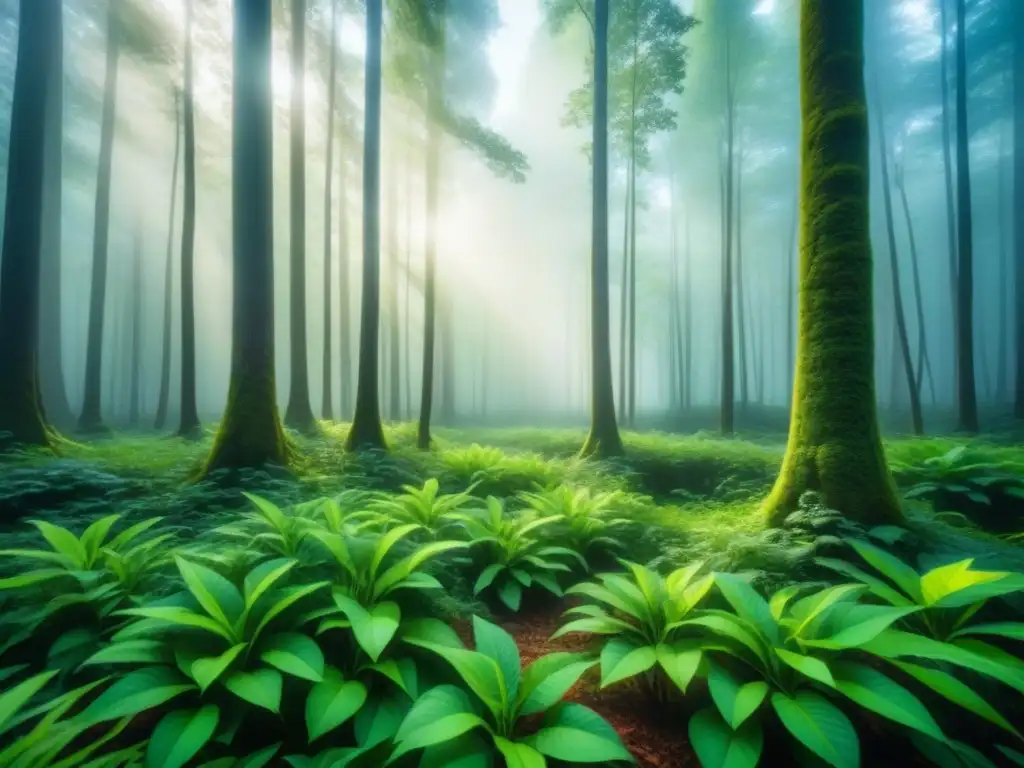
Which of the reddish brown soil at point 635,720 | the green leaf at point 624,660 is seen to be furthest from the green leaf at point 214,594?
the green leaf at point 624,660

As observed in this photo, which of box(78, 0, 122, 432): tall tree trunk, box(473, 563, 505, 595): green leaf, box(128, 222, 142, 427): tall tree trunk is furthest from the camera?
box(128, 222, 142, 427): tall tree trunk

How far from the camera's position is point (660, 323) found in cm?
4166

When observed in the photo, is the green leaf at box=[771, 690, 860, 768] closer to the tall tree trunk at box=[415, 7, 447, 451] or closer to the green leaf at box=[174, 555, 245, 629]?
the green leaf at box=[174, 555, 245, 629]

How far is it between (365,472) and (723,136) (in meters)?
18.6

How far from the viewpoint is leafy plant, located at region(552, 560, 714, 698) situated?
7.34 ft

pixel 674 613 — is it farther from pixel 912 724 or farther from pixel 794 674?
pixel 912 724

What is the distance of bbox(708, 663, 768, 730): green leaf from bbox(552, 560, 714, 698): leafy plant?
11 cm

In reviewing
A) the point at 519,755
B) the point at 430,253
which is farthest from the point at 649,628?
the point at 430,253

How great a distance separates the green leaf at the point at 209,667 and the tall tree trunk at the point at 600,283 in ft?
27.1

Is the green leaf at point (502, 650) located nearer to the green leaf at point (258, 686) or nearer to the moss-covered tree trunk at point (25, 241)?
the green leaf at point (258, 686)

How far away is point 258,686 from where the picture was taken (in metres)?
2.03

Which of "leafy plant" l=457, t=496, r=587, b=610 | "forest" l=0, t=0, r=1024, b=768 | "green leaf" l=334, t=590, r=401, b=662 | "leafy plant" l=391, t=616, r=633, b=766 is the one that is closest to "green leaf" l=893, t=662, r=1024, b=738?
"forest" l=0, t=0, r=1024, b=768

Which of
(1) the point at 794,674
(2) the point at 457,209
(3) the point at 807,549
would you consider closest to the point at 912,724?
(1) the point at 794,674

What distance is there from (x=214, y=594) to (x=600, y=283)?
9482mm
